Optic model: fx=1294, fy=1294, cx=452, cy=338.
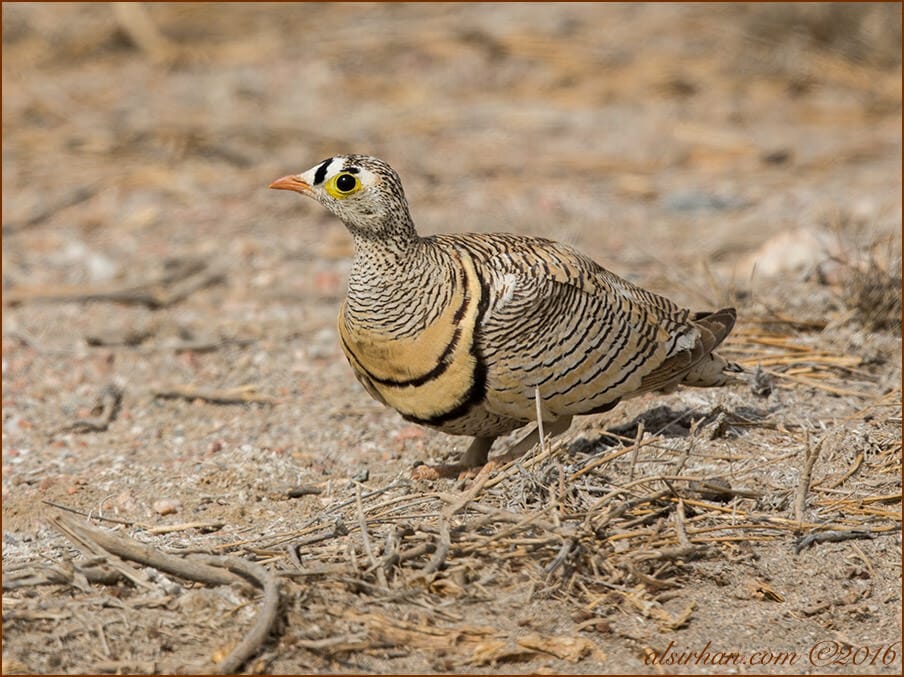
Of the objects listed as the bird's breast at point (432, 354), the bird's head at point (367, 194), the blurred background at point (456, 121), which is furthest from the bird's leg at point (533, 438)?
the blurred background at point (456, 121)

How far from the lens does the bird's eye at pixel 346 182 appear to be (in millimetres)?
4039

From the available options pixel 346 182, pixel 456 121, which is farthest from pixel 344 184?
pixel 456 121

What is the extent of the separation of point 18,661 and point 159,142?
6120mm

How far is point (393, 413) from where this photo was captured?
5.37m

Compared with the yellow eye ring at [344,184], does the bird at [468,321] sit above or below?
below

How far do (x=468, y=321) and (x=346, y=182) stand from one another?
586 mm

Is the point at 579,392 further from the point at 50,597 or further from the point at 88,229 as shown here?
the point at 88,229

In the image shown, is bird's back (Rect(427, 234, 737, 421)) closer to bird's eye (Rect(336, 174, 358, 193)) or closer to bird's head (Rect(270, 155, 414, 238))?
bird's head (Rect(270, 155, 414, 238))

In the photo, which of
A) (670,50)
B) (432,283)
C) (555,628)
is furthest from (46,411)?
(670,50)

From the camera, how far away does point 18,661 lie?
10.4 feet

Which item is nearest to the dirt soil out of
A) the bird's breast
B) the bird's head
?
the bird's breast

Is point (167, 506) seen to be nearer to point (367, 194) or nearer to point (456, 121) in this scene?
point (367, 194)

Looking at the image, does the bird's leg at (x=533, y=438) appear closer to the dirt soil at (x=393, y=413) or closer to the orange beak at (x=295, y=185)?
the dirt soil at (x=393, y=413)

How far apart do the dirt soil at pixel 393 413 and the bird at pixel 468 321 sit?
24 cm
